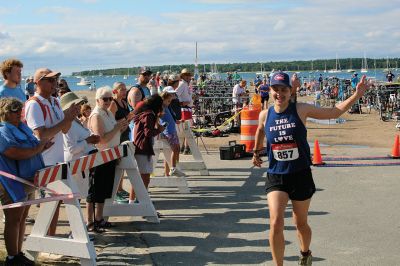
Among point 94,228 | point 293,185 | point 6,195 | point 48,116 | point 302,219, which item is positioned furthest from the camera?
point 94,228

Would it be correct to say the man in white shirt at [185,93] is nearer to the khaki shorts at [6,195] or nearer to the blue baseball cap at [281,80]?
the khaki shorts at [6,195]

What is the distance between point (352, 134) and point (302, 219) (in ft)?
47.1

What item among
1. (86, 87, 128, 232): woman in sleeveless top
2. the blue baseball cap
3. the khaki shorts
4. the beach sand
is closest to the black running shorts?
the blue baseball cap

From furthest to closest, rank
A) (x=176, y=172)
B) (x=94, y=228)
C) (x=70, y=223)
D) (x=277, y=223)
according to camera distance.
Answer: (x=176, y=172) → (x=94, y=228) → (x=70, y=223) → (x=277, y=223)

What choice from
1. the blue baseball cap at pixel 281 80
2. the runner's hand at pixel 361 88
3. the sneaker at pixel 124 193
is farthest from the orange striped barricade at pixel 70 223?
the sneaker at pixel 124 193

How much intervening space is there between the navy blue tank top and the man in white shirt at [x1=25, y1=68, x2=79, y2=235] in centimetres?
207

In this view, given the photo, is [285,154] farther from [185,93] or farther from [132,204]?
[185,93]

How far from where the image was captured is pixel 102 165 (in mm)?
7480

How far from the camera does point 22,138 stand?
5.63 metres

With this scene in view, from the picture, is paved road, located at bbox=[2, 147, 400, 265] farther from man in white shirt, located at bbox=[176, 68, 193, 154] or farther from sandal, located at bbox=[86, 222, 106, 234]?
man in white shirt, located at bbox=[176, 68, 193, 154]

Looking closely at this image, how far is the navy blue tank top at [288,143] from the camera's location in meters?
5.43

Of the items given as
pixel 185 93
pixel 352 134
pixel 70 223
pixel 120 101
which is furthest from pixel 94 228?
pixel 352 134

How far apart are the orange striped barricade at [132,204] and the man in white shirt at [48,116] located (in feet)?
4.02

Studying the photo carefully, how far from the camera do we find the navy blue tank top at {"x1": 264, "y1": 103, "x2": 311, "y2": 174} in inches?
214
